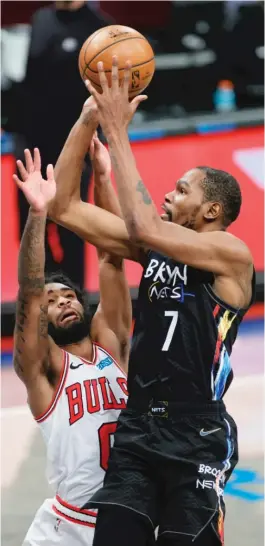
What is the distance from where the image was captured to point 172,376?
12.9 ft

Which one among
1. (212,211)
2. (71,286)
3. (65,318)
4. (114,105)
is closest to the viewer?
(114,105)

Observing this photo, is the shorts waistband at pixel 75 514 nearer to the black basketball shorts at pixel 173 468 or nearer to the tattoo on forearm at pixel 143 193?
the black basketball shorts at pixel 173 468

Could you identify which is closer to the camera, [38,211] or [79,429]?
[38,211]

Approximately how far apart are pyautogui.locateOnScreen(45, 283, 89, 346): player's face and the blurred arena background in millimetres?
1883

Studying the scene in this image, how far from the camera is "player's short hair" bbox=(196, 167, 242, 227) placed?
4199 mm

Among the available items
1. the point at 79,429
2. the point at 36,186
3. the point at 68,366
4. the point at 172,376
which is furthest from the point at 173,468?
the point at 36,186

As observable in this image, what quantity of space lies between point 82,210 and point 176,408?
2.97ft

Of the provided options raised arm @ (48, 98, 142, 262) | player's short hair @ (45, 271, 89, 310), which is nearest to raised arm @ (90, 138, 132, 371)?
player's short hair @ (45, 271, 89, 310)

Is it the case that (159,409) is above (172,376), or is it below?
below

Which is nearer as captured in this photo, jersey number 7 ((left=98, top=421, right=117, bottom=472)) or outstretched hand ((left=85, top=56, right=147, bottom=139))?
outstretched hand ((left=85, top=56, right=147, bottom=139))

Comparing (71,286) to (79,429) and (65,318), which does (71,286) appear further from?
(79,429)

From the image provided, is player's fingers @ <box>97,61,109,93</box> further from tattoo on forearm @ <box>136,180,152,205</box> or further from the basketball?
tattoo on forearm @ <box>136,180,152,205</box>

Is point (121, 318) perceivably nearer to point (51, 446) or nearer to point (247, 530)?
point (51, 446)

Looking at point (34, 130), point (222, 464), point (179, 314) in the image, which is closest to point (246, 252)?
point (179, 314)
